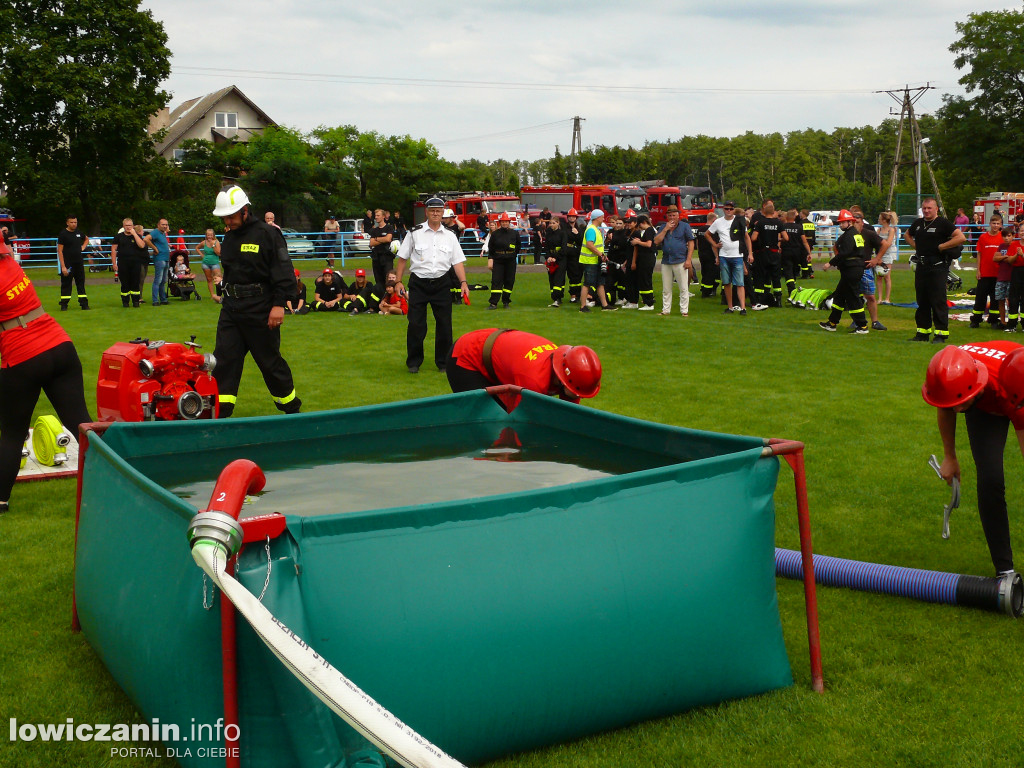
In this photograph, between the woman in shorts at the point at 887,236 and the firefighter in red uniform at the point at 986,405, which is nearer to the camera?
the firefighter in red uniform at the point at 986,405

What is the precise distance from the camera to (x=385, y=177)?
54.2m

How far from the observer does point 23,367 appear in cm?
591

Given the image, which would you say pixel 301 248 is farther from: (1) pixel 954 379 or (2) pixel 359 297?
(1) pixel 954 379

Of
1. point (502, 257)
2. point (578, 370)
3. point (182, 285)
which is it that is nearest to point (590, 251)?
point (502, 257)

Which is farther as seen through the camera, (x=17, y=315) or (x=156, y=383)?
(x=156, y=383)

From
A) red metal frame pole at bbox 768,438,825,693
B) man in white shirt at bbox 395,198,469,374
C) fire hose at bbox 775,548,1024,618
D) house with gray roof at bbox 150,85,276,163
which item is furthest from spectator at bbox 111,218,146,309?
house with gray roof at bbox 150,85,276,163

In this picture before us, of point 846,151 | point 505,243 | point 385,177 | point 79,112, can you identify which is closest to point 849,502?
point 505,243

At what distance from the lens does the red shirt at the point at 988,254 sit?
50.7 feet

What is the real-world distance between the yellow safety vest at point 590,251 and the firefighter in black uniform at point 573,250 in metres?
0.29

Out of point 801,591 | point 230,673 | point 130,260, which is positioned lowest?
point 801,591

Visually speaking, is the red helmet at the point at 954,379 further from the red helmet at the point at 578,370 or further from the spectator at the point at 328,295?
the spectator at the point at 328,295

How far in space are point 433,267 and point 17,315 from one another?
17.8 feet

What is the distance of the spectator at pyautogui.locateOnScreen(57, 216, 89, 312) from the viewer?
19.2 m

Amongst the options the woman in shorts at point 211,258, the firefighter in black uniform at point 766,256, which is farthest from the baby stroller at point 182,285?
the firefighter in black uniform at point 766,256
